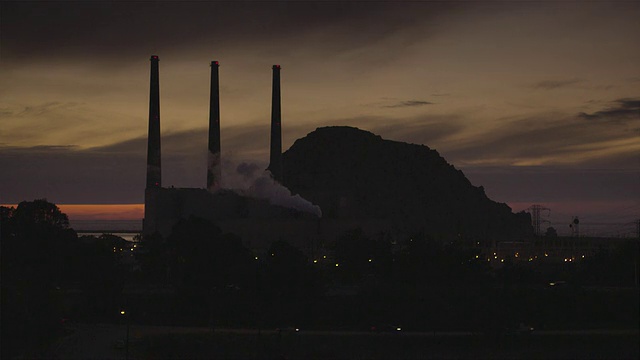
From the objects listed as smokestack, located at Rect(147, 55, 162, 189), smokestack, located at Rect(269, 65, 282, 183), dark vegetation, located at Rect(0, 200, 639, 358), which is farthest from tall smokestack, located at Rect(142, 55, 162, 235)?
dark vegetation, located at Rect(0, 200, 639, 358)

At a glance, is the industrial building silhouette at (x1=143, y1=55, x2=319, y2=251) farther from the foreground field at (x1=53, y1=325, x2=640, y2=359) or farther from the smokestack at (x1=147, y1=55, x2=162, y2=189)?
the foreground field at (x1=53, y1=325, x2=640, y2=359)

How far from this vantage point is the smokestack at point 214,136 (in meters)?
123

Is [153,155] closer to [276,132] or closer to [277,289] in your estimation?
[276,132]

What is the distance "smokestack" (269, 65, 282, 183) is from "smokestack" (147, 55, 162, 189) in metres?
15.3

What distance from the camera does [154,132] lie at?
121 m

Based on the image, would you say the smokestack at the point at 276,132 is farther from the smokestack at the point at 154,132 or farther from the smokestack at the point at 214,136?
the smokestack at the point at 154,132

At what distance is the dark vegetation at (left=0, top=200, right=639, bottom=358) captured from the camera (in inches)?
2606

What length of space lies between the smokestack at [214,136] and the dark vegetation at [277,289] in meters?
26.8

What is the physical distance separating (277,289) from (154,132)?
4946 cm

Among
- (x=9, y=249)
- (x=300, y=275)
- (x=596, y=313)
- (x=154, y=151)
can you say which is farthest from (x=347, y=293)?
(x=154, y=151)

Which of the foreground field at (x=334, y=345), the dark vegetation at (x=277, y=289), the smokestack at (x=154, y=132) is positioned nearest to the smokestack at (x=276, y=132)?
the smokestack at (x=154, y=132)

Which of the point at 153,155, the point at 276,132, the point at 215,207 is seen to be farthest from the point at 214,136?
the point at 276,132

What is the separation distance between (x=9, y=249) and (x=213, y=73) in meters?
47.4

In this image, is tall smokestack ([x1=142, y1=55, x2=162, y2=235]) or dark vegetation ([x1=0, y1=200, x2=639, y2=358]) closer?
dark vegetation ([x1=0, y1=200, x2=639, y2=358])
